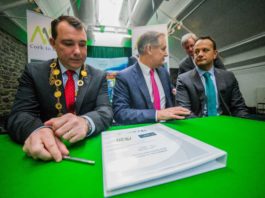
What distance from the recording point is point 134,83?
1339 millimetres

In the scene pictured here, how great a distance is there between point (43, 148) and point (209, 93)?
1314 millimetres

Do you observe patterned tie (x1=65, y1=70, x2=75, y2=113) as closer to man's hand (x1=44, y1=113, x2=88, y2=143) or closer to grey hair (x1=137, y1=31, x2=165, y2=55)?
man's hand (x1=44, y1=113, x2=88, y2=143)

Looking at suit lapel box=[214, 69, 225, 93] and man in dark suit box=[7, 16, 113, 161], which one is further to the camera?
suit lapel box=[214, 69, 225, 93]

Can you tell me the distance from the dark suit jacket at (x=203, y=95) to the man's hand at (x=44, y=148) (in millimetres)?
1161

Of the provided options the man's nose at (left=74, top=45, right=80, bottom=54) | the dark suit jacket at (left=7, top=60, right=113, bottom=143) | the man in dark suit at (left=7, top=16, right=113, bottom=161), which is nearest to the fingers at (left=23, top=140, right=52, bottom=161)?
the man in dark suit at (left=7, top=16, right=113, bottom=161)

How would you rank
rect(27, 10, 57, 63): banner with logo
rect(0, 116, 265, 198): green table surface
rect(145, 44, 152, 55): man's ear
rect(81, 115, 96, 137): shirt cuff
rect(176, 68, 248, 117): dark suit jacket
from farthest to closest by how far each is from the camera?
rect(27, 10, 57, 63): banner with logo
rect(145, 44, 152, 55): man's ear
rect(176, 68, 248, 117): dark suit jacket
rect(81, 115, 96, 137): shirt cuff
rect(0, 116, 265, 198): green table surface

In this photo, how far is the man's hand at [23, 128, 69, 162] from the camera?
419 millimetres

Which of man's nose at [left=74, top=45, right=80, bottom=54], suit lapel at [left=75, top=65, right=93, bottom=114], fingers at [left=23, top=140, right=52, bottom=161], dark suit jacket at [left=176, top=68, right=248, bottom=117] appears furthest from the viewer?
dark suit jacket at [left=176, top=68, right=248, bottom=117]

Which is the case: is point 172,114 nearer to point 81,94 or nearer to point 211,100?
point 81,94

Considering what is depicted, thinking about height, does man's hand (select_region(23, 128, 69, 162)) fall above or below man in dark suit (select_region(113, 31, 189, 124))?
below

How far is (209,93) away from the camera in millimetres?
1347

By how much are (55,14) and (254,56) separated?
4.92m

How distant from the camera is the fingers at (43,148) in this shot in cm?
42

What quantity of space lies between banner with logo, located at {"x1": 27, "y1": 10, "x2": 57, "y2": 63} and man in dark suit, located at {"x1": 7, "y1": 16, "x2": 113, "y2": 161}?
195cm
